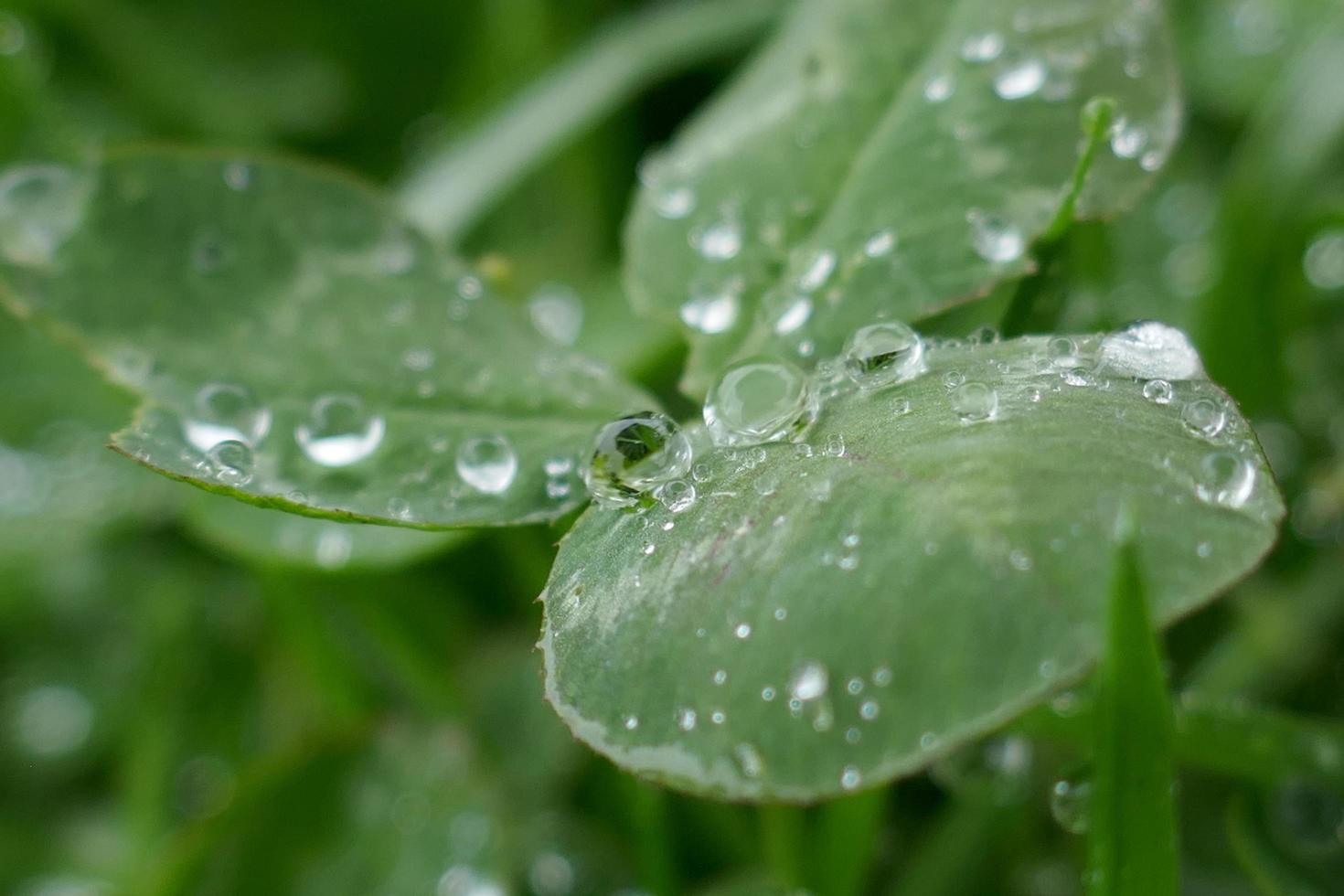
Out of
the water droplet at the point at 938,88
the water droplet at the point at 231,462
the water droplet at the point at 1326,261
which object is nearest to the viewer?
the water droplet at the point at 231,462

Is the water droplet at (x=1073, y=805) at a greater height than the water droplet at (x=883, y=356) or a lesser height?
lesser

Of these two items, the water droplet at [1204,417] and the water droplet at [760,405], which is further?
the water droplet at [760,405]

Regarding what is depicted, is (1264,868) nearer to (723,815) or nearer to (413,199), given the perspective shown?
(723,815)

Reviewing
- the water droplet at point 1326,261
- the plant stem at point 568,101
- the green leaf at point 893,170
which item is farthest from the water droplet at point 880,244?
the plant stem at point 568,101

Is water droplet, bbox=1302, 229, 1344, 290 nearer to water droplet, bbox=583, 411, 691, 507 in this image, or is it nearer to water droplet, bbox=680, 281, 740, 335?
water droplet, bbox=680, 281, 740, 335

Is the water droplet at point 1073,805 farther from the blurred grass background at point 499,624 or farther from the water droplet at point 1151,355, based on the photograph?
the water droplet at point 1151,355

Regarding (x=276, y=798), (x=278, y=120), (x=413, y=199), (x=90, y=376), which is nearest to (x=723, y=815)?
(x=276, y=798)

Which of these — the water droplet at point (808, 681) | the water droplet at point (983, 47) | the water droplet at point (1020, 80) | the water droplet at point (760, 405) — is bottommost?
the water droplet at point (808, 681)

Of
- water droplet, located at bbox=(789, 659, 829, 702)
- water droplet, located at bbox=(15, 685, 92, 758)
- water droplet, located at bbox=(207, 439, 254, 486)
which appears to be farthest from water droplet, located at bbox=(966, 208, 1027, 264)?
water droplet, located at bbox=(15, 685, 92, 758)
